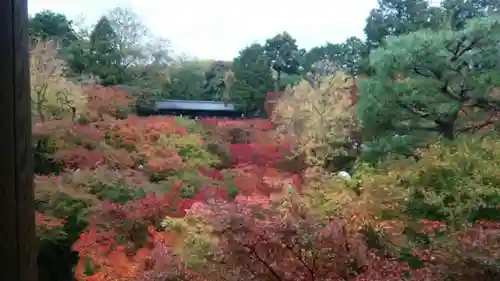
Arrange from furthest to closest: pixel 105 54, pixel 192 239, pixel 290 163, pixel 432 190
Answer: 1. pixel 105 54
2. pixel 290 163
3. pixel 432 190
4. pixel 192 239

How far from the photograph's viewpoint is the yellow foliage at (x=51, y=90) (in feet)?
17.5

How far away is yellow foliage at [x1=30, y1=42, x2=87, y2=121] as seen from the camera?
5324mm

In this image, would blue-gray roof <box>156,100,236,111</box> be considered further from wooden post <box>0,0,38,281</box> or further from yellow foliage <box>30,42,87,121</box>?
wooden post <box>0,0,38,281</box>

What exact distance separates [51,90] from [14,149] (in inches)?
219

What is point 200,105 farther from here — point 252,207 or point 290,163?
point 252,207

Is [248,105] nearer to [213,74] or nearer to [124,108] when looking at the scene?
[213,74]

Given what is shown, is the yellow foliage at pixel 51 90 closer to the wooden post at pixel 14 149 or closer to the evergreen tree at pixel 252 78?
the evergreen tree at pixel 252 78

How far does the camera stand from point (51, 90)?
550cm

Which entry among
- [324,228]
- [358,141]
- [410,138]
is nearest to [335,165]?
[358,141]

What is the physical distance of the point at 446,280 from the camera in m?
2.24

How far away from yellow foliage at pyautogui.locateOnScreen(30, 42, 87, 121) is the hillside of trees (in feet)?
0.08

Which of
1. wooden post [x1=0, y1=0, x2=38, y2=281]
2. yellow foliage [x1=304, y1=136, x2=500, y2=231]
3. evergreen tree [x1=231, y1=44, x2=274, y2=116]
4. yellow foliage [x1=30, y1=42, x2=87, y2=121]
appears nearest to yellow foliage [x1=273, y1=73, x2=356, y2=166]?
evergreen tree [x1=231, y1=44, x2=274, y2=116]

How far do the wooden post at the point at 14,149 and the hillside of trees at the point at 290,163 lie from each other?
1.93 m

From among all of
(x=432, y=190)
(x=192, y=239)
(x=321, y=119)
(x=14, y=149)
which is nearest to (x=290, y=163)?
(x=321, y=119)
